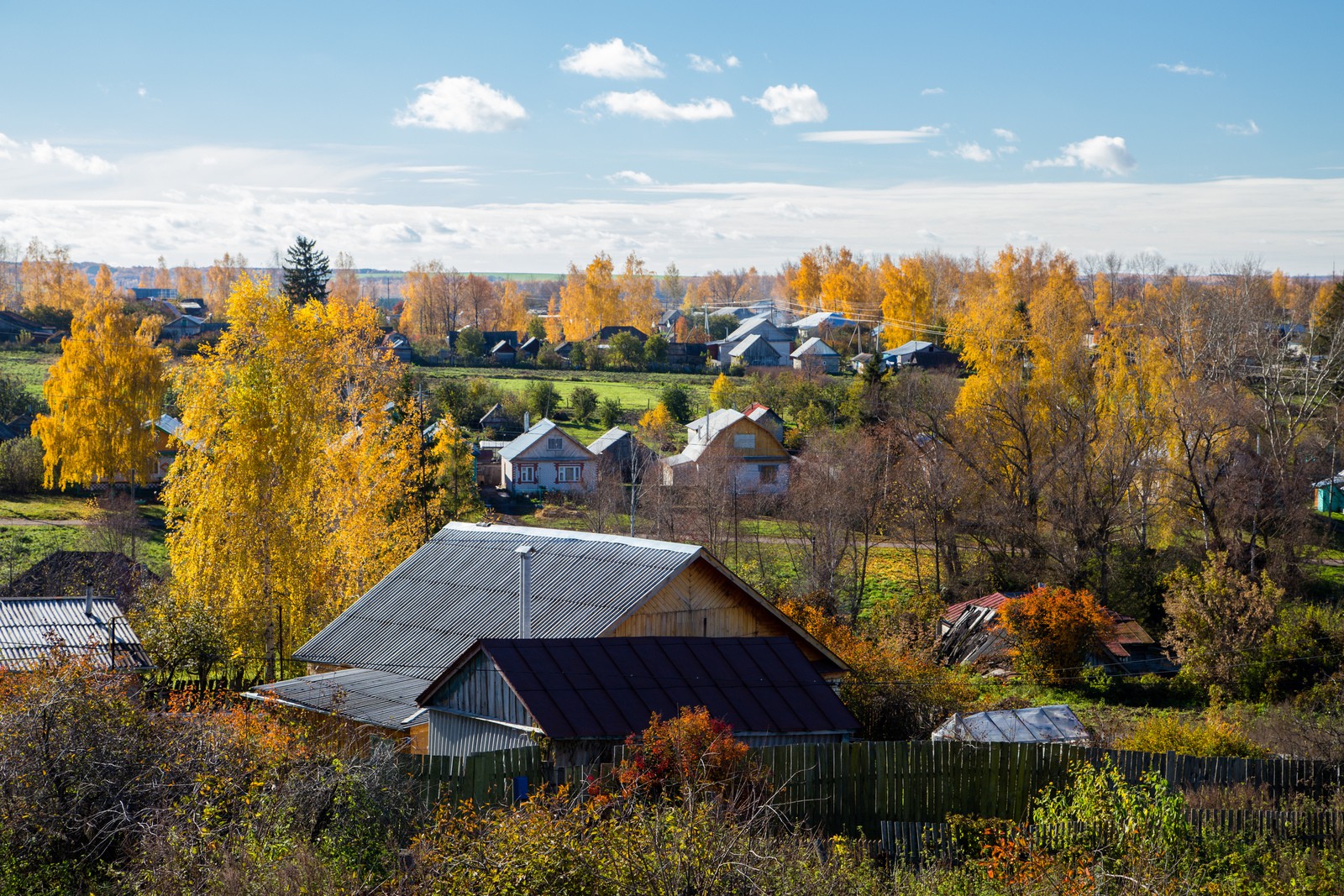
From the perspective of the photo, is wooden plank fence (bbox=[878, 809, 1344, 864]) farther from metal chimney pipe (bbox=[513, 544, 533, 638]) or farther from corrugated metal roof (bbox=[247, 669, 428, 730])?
corrugated metal roof (bbox=[247, 669, 428, 730])

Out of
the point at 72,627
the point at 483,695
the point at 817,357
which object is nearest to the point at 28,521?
the point at 72,627

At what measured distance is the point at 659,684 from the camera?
13211 mm

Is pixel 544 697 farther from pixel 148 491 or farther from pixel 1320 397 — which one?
pixel 148 491

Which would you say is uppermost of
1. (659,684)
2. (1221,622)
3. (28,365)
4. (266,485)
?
(28,365)

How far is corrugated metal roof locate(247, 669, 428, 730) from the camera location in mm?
15695

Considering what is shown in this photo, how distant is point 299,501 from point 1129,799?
65.4 feet

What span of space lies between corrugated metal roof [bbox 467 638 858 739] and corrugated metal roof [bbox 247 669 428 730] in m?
2.80

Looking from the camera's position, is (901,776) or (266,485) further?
(266,485)

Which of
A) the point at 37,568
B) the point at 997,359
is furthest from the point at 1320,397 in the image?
the point at 37,568

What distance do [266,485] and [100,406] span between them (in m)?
25.9

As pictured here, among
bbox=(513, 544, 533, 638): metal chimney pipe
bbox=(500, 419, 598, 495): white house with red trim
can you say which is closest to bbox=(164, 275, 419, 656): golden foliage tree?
bbox=(513, 544, 533, 638): metal chimney pipe

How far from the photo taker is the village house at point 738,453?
5300cm

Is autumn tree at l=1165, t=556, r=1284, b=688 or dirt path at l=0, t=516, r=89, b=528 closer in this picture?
autumn tree at l=1165, t=556, r=1284, b=688

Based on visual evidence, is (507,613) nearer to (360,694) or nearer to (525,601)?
(525,601)
